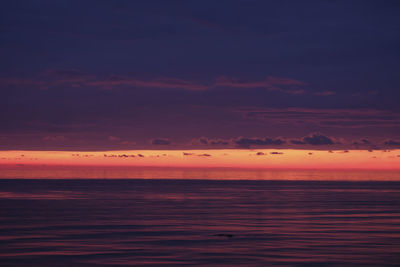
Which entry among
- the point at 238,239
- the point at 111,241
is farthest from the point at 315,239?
the point at 111,241

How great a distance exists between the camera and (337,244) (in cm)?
3316

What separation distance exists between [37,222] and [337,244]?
2281cm

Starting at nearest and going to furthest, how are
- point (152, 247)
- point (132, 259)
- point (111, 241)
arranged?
1. point (132, 259)
2. point (152, 247)
3. point (111, 241)

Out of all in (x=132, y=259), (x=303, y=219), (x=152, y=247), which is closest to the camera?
(x=132, y=259)

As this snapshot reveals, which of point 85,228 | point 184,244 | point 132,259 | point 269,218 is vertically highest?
point 269,218

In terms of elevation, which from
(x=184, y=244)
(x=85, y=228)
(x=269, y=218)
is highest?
(x=269, y=218)

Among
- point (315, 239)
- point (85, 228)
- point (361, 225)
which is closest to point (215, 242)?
point (315, 239)

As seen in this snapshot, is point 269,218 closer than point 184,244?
No

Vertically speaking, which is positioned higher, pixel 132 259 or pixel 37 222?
pixel 37 222

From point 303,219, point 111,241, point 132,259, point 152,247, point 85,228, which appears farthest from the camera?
point 303,219

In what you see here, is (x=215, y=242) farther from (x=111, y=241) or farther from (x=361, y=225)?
(x=361, y=225)

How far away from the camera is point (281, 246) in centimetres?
3253

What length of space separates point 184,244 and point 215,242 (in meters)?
1.85

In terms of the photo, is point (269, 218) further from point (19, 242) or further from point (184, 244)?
point (19, 242)
